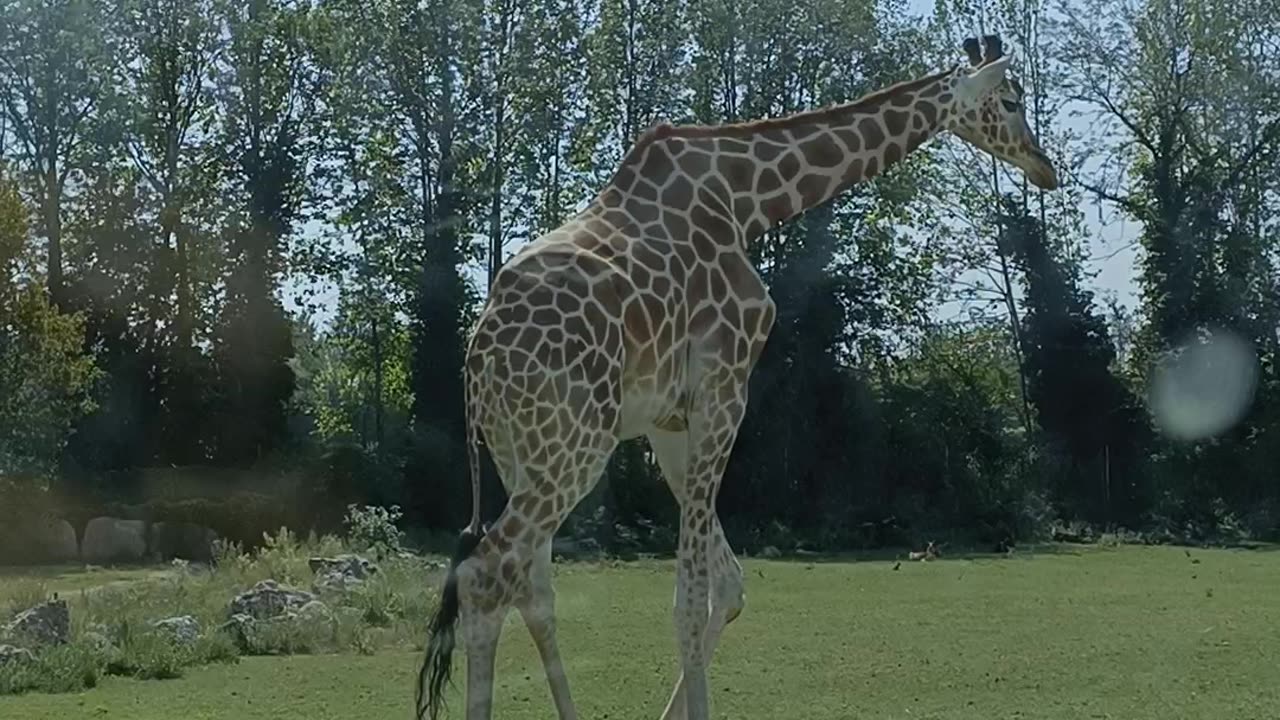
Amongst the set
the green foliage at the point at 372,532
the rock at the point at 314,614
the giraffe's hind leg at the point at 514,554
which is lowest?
the rock at the point at 314,614

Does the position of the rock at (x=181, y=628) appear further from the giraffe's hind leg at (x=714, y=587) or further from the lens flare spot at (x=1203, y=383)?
the lens flare spot at (x=1203, y=383)

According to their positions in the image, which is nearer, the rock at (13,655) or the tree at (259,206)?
the rock at (13,655)

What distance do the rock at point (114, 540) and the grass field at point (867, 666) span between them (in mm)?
11232

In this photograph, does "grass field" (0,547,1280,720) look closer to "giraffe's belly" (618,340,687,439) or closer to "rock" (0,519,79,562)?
"giraffe's belly" (618,340,687,439)

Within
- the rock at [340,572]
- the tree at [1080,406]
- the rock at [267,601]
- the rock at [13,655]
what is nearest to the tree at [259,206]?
the rock at [340,572]

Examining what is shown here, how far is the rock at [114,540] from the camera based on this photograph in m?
27.9

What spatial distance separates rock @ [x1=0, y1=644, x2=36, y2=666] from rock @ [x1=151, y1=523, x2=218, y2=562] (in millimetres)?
15797

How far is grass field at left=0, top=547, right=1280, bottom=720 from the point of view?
1034 centimetres

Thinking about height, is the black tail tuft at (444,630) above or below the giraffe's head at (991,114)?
below

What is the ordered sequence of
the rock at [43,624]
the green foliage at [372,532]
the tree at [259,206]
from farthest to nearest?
the tree at [259,206]
the green foliage at [372,532]
the rock at [43,624]

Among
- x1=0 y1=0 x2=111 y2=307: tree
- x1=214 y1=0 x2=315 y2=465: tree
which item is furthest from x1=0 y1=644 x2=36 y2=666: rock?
x1=0 y1=0 x2=111 y2=307: tree

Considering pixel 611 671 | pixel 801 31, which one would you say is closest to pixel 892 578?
pixel 611 671

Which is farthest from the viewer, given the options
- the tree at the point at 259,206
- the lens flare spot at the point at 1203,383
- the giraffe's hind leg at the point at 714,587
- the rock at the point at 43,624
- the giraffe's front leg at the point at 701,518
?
the lens flare spot at the point at 1203,383

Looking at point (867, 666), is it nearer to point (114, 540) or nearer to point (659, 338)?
point (659, 338)
